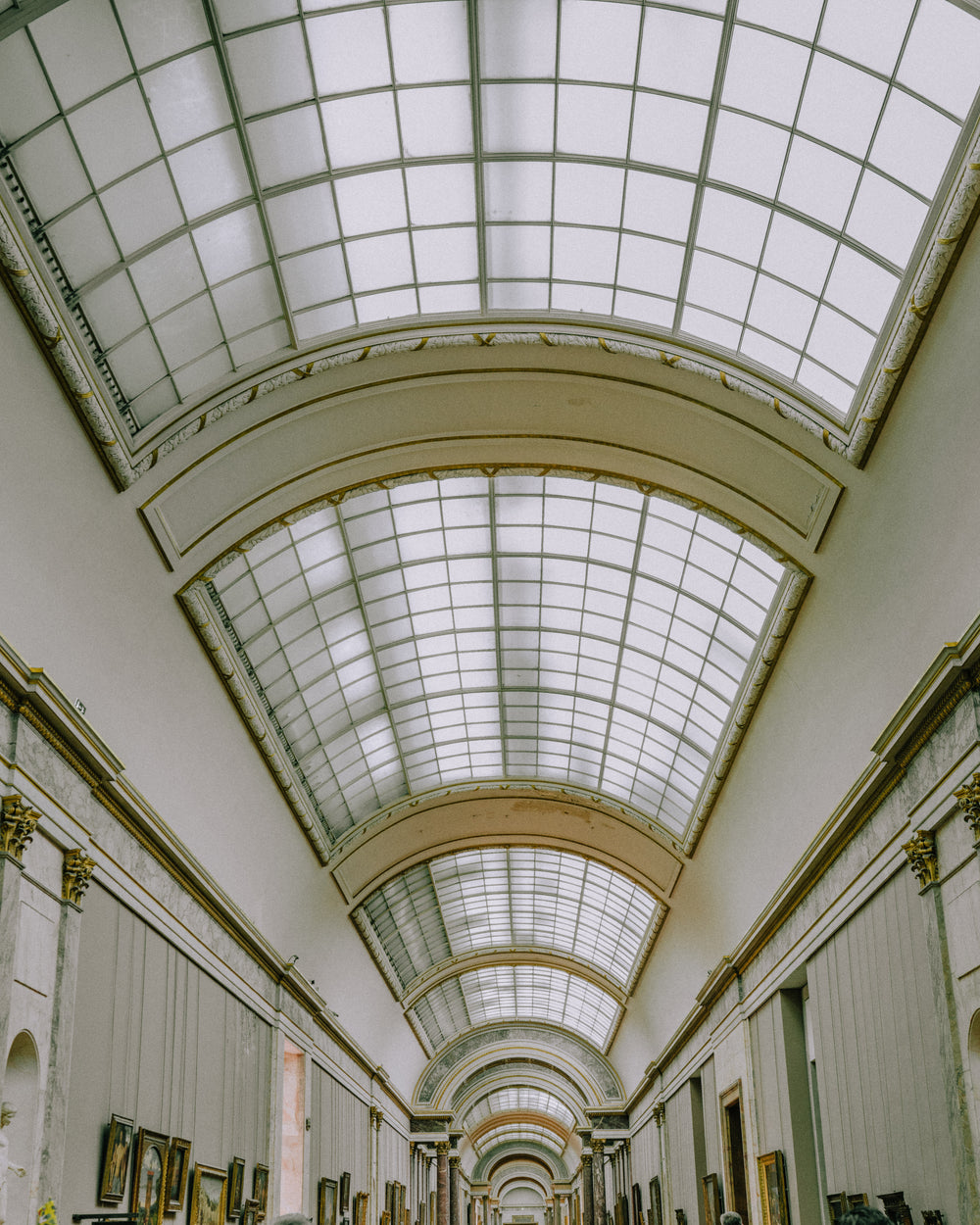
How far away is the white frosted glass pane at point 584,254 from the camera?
1717cm

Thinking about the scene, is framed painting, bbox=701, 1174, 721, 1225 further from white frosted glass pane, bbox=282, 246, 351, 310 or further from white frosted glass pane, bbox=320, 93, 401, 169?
white frosted glass pane, bbox=320, 93, 401, 169

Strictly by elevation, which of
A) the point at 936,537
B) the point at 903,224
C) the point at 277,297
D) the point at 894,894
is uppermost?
the point at 277,297

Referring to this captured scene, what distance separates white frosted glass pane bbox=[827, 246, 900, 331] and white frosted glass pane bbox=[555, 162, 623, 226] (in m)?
3.52

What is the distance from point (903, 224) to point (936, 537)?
370 cm

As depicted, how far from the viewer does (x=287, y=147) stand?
1492 centimetres

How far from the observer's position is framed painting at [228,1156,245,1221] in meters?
22.2

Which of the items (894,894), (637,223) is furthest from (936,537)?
(637,223)

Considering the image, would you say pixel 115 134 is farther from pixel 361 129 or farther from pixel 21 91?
pixel 361 129

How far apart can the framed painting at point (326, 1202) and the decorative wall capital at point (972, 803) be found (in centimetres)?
2465

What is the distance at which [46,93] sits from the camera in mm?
11867

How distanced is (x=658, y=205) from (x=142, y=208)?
724cm

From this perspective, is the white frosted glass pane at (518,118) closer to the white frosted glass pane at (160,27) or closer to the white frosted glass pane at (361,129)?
the white frosted glass pane at (361,129)

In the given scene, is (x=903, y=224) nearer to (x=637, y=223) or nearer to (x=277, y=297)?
(x=637, y=223)

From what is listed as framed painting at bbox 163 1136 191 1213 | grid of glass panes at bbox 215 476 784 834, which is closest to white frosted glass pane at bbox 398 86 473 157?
grid of glass panes at bbox 215 476 784 834
